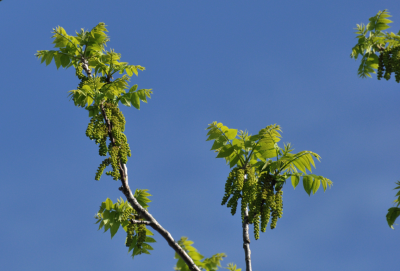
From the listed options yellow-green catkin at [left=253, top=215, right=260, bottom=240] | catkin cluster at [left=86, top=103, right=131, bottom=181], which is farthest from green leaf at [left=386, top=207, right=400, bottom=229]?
catkin cluster at [left=86, top=103, right=131, bottom=181]

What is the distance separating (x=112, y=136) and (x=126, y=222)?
5.72 ft

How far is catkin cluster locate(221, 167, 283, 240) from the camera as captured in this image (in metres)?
6.25

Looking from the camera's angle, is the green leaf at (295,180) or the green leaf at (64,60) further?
the green leaf at (64,60)

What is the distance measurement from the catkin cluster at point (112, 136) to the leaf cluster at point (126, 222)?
0.93 m

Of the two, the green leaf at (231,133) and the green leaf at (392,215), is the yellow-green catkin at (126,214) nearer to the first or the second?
the green leaf at (231,133)

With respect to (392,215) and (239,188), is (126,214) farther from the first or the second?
(392,215)

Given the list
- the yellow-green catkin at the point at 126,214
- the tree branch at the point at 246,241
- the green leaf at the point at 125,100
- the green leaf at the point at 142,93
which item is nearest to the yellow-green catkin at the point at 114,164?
the yellow-green catkin at the point at 126,214

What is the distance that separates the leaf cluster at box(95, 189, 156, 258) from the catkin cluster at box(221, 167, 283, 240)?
5.43 ft

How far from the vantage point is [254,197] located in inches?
249

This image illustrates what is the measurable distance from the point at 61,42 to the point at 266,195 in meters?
5.10

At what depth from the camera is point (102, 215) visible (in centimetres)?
688

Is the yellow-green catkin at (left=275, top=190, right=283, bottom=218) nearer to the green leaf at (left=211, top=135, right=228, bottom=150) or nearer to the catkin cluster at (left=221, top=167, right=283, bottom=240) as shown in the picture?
the catkin cluster at (left=221, top=167, right=283, bottom=240)

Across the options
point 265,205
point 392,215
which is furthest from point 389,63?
point 265,205

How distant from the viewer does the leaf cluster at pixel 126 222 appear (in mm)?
6621
